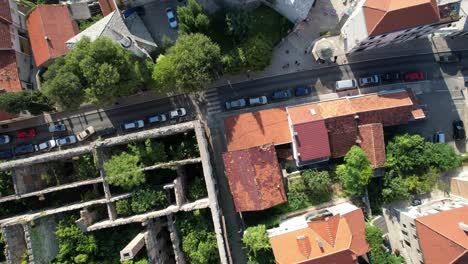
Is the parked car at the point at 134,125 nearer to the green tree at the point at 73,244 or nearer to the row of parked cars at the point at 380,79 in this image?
the green tree at the point at 73,244

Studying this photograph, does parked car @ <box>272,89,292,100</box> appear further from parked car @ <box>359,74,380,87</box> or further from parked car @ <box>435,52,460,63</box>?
parked car @ <box>435,52,460,63</box>

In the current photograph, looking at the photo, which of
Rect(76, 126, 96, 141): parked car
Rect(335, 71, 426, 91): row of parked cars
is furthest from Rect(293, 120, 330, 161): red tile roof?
Rect(76, 126, 96, 141): parked car

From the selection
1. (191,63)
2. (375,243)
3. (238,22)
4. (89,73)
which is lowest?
(375,243)

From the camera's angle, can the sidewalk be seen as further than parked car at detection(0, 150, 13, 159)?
Yes

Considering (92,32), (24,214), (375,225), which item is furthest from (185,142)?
(375,225)

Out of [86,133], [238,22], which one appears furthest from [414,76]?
[86,133]

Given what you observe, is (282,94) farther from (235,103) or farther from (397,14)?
(397,14)
